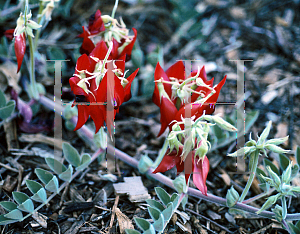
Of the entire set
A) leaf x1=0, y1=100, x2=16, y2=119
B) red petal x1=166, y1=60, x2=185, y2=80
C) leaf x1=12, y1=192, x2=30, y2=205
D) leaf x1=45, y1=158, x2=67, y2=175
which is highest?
red petal x1=166, y1=60, x2=185, y2=80

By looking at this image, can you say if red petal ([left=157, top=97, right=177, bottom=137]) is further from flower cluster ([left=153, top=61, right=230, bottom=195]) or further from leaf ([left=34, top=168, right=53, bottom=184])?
leaf ([left=34, top=168, right=53, bottom=184])

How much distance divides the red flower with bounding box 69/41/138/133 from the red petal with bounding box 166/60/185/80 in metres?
0.22

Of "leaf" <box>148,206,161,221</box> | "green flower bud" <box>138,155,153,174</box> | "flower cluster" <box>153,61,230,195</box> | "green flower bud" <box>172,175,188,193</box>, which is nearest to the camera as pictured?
"flower cluster" <box>153,61,230,195</box>

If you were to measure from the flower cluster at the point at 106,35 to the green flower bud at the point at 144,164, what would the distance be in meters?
0.46

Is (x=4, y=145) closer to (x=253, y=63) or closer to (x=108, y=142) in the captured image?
(x=108, y=142)

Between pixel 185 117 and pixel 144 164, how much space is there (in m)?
0.43

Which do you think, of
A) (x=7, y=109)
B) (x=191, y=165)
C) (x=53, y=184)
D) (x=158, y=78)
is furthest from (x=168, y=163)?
(x=7, y=109)

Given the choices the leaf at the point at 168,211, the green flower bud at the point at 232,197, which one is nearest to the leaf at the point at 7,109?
the leaf at the point at 168,211

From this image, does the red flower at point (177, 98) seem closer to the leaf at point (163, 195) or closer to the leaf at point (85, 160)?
the leaf at point (163, 195)

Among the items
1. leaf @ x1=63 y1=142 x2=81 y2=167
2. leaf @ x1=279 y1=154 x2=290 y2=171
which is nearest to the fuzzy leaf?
leaf @ x1=63 y1=142 x2=81 y2=167

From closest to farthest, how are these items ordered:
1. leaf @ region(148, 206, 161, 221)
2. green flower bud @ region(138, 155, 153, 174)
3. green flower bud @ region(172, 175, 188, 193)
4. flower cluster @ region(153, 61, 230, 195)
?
flower cluster @ region(153, 61, 230, 195) < leaf @ region(148, 206, 161, 221) < green flower bud @ region(172, 175, 188, 193) < green flower bud @ region(138, 155, 153, 174)

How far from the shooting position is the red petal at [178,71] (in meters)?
1.25

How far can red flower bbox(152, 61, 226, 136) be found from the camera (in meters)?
1.09

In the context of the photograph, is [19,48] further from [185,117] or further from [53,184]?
[185,117]
